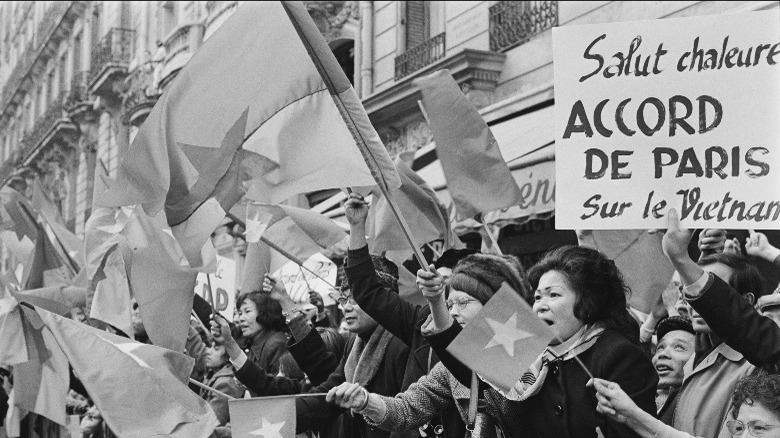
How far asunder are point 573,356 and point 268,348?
10.2 feet

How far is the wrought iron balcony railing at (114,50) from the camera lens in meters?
28.1

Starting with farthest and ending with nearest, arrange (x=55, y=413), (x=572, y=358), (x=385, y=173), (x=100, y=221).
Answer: (x=100, y=221), (x=55, y=413), (x=385, y=173), (x=572, y=358)

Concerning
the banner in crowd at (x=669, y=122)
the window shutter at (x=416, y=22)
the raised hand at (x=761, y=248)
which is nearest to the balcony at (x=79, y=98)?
the window shutter at (x=416, y=22)

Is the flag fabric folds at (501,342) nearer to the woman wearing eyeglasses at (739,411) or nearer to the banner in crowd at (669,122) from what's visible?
the woman wearing eyeglasses at (739,411)

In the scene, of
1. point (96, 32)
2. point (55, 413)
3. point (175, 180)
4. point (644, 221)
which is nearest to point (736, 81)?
point (644, 221)

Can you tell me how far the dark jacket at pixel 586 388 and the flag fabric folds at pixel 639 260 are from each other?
198 centimetres

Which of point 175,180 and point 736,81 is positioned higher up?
point 736,81

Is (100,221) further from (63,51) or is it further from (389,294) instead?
(63,51)

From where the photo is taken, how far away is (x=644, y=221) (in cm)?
364

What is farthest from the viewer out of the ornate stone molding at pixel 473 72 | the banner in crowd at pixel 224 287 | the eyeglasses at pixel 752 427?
the ornate stone molding at pixel 473 72

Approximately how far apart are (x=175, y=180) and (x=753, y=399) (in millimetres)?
2258

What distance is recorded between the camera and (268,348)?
20.1 ft

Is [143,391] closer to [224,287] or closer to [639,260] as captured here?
[639,260]

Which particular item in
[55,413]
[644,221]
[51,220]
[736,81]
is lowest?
[55,413]
